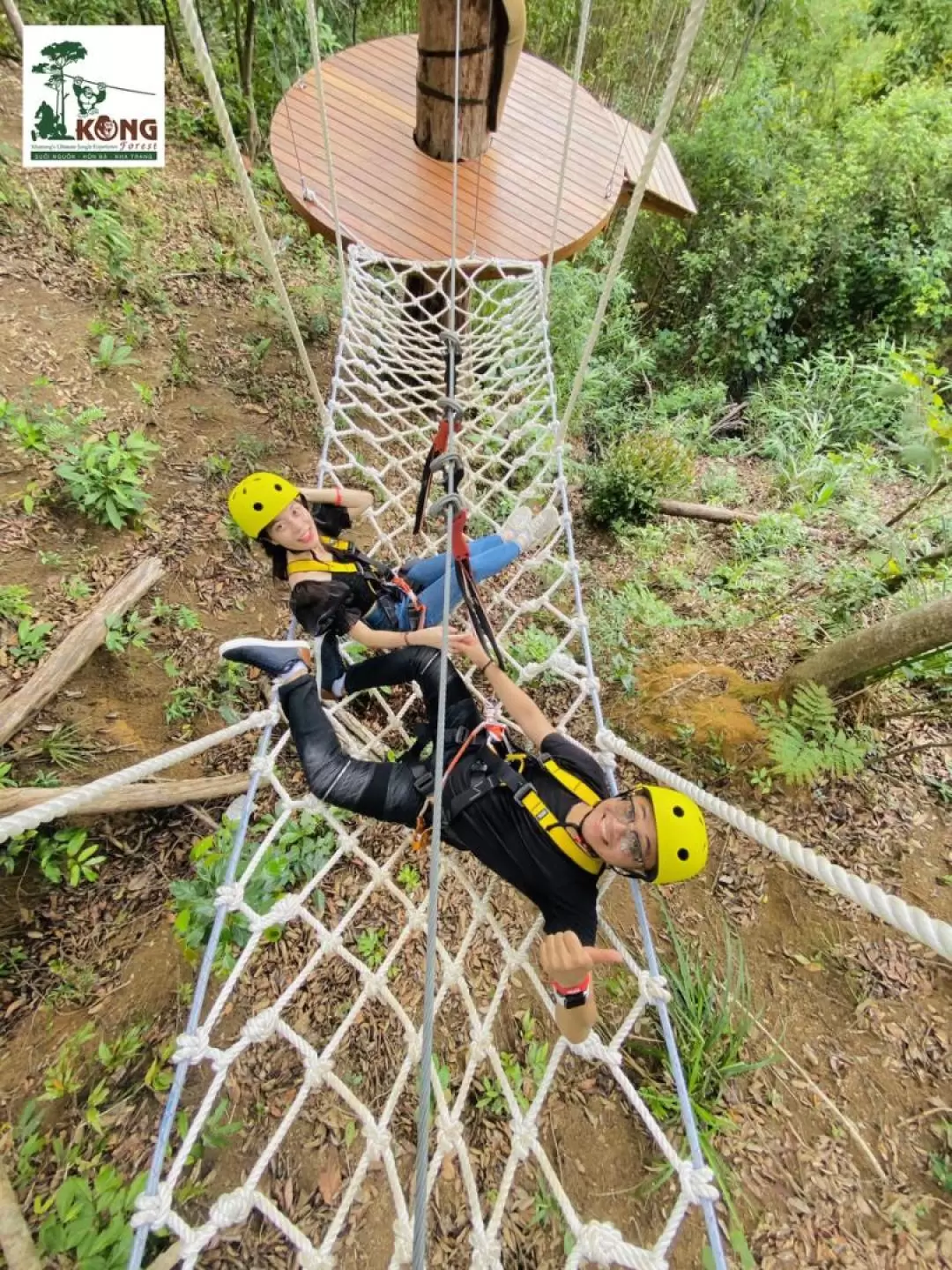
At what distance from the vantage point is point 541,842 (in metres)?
1.17

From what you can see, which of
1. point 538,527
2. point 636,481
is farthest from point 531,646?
point 636,481

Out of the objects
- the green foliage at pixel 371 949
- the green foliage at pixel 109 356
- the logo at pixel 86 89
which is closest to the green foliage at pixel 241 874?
the green foliage at pixel 371 949

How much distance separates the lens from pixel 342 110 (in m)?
2.71

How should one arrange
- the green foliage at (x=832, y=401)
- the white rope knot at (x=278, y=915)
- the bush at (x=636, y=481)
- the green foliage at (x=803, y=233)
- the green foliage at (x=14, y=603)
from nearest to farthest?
the white rope knot at (x=278, y=915)
the green foliage at (x=14, y=603)
the bush at (x=636, y=481)
the green foliage at (x=832, y=401)
the green foliage at (x=803, y=233)

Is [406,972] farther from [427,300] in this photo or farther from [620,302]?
[620,302]

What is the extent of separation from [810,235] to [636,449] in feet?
8.00

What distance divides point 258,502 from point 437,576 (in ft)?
1.76

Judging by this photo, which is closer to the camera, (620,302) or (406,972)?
(406,972)

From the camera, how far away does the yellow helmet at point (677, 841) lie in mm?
954

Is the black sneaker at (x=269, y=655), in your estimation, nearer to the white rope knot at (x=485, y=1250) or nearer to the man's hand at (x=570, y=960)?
the man's hand at (x=570, y=960)

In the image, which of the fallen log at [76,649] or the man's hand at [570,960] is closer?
the man's hand at [570,960]

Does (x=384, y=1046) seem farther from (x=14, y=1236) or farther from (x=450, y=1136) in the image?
(x=14, y=1236)

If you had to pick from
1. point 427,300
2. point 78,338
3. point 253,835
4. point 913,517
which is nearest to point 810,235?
point 913,517

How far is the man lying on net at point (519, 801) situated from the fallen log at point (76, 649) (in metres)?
0.56
